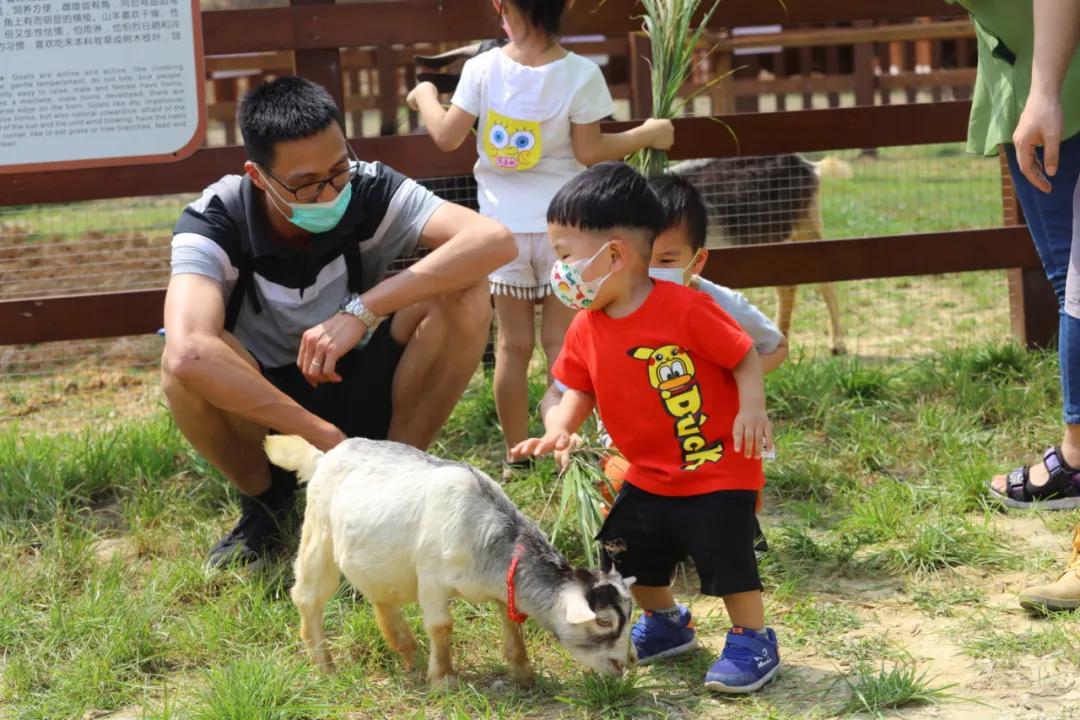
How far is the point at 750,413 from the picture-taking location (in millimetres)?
2832

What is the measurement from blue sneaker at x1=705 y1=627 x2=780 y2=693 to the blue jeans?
4.50 ft

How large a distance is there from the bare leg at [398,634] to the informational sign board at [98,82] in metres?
2.22

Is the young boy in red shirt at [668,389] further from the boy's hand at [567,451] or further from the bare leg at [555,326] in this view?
the bare leg at [555,326]

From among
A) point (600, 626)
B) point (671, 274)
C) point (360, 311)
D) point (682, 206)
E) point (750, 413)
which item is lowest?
point (600, 626)

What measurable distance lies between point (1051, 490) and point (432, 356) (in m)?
1.95

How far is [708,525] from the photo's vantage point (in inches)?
116

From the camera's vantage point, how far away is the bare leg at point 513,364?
4422 millimetres

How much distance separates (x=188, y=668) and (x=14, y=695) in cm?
42

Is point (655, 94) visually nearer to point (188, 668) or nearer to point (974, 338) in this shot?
point (188, 668)

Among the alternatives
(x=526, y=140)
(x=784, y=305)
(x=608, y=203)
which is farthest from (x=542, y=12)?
(x=784, y=305)

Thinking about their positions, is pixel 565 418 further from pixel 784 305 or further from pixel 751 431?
pixel 784 305

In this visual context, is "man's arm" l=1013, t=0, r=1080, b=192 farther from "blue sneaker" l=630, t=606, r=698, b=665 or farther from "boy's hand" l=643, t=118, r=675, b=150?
"blue sneaker" l=630, t=606, r=698, b=665

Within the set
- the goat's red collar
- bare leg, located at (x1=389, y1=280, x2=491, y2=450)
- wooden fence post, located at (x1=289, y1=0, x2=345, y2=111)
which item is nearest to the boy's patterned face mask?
the goat's red collar

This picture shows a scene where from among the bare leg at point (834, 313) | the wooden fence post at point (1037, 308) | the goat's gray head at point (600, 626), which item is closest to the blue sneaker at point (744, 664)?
the goat's gray head at point (600, 626)
